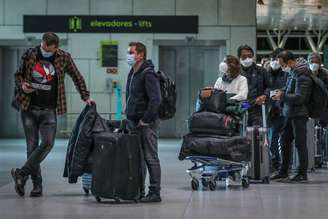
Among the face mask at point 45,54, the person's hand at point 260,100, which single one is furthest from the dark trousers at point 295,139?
the face mask at point 45,54

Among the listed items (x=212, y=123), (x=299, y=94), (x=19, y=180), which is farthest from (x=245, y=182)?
(x=19, y=180)

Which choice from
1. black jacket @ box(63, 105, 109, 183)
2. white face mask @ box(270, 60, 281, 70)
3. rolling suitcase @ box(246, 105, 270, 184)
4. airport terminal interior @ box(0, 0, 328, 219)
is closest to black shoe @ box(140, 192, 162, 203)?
airport terminal interior @ box(0, 0, 328, 219)

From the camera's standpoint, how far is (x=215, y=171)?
33.2 feet

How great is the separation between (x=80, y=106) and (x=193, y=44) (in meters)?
3.70

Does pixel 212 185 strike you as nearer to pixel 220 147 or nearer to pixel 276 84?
pixel 220 147

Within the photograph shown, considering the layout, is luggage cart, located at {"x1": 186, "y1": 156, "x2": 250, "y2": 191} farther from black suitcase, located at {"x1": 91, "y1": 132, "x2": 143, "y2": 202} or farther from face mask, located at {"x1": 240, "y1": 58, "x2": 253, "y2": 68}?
black suitcase, located at {"x1": 91, "y1": 132, "x2": 143, "y2": 202}

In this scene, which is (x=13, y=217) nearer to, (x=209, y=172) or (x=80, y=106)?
(x=209, y=172)

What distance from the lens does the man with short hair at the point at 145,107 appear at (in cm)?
845

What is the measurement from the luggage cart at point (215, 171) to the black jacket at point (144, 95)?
1.61 meters

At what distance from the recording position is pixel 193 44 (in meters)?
23.1

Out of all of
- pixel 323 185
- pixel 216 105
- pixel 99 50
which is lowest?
pixel 323 185

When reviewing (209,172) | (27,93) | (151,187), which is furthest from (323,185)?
(27,93)

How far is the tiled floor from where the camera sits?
7.69 metres

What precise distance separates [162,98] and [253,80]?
2774 mm
